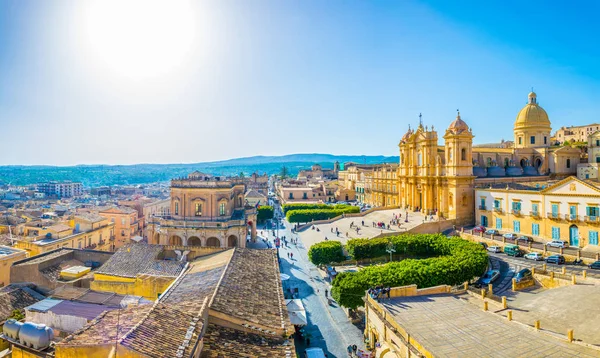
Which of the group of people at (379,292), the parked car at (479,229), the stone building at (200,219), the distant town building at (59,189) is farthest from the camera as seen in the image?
the distant town building at (59,189)

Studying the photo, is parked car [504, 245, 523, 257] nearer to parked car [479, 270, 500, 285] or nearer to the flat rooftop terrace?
parked car [479, 270, 500, 285]

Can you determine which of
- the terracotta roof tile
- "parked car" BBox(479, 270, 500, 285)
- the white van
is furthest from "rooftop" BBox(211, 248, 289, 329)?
"parked car" BBox(479, 270, 500, 285)

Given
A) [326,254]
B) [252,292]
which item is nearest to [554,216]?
[326,254]

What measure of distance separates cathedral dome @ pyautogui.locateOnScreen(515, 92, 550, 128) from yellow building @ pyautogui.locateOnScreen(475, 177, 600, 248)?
19.8 meters

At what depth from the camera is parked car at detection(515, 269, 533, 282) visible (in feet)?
89.2

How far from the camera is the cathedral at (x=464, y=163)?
158 feet

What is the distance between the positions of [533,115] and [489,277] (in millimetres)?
41904

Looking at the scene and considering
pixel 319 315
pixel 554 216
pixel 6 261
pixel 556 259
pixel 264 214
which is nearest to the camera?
pixel 319 315

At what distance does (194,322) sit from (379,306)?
11.7 m

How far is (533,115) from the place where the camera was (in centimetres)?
5947

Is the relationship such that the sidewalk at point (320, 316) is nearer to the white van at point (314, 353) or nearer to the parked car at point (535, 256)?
the white van at point (314, 353)

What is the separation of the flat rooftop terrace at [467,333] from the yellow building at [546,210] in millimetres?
21555

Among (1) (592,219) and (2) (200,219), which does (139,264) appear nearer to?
(2) (200,219)

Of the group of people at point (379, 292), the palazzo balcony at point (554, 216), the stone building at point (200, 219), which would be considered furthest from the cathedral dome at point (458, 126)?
the group of people at point (379, 292)
